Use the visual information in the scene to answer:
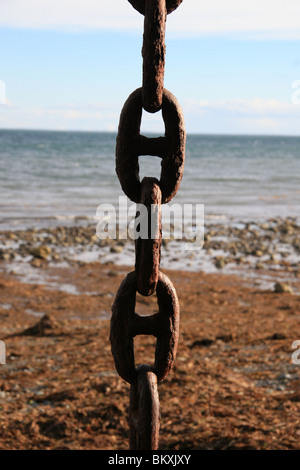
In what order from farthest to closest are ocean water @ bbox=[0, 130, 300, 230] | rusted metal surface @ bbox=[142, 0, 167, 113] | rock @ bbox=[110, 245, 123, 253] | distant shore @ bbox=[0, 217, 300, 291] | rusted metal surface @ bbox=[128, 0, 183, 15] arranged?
1. ocean water @ bbox=[0, 130, 300, 230]
2. rock @ bbox=[110, 245, 123, 253]
3. distant shore @ bbox=[0, 217, 300, 291]
4. rusted metal surface @ bbox=[128, 0, 183, 15]
5. rusted metal surface @ bbox=[142, 0, 167, 113]

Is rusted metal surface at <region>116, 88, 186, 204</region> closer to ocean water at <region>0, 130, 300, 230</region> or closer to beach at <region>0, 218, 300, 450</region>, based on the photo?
beach at <region>0, 218, 300, 450</region>

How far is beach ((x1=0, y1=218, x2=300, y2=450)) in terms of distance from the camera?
4.51m

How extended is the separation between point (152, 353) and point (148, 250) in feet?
15.9

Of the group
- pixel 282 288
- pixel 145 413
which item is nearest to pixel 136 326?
pixel 145 413

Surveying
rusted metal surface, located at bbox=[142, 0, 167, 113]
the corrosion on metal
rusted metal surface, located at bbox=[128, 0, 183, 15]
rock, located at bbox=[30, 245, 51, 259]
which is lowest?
the corrosion on metal

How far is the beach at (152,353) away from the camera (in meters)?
4.51

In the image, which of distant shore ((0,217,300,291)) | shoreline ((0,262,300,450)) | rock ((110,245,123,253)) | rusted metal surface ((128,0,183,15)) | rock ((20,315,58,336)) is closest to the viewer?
rusted metal surface ((128,0,183,15))

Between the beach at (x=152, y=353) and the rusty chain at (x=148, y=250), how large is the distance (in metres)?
2.65

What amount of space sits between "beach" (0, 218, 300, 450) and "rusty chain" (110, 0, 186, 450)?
2653 millimetres

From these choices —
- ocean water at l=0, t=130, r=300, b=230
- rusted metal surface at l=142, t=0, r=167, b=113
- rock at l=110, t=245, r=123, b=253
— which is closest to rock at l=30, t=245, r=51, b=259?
rock at l=110, t=245, r=123, b=253

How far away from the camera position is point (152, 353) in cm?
631

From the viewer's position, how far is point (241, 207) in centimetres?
2122

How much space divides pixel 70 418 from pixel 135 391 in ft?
10.3
